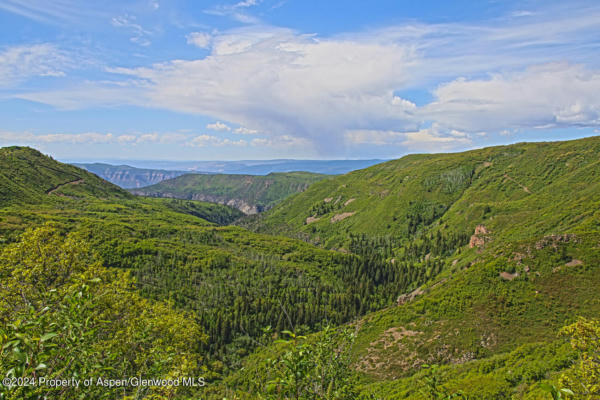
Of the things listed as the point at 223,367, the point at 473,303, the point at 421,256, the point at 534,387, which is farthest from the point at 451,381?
the point at 421,256

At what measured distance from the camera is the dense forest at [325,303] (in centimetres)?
820

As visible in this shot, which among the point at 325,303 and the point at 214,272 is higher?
the point at 325,303

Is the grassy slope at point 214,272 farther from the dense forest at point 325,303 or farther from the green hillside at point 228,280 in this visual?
the dense forest at point 325,303

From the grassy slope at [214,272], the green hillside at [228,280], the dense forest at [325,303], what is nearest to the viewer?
the dense forest at [325,303]

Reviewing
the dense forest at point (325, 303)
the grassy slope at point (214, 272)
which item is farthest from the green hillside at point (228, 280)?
the dense forest at point (325, 303)

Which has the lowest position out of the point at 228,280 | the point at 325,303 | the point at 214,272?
the point at 228,280

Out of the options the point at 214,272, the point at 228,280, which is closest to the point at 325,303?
the point at 228,280

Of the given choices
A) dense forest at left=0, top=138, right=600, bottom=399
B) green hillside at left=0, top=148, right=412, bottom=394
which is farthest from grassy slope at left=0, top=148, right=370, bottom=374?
dense forest at left=0, top=138, right=600, bottom=399

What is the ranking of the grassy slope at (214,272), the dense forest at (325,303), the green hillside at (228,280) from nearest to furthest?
the dense forest at (325,303) < the green hillside at (228,280) < the grassy slope at (214,272)

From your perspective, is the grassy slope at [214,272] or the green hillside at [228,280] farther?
the grassy slope at [214,272]

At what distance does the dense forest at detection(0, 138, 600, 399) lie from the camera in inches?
323

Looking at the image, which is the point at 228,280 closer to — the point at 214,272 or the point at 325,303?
the point at 214,272

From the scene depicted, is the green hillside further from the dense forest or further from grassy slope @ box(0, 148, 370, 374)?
the dense forest

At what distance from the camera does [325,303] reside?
6066cm
